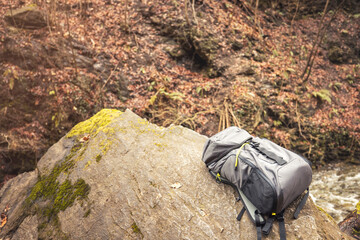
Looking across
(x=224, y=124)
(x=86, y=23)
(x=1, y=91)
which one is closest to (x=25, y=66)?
(x=1, y=91)

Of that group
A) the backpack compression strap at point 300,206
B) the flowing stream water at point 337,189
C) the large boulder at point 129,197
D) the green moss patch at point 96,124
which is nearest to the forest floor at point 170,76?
the flowing stream water at point 337,189

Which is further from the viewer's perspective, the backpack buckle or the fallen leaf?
Result: the fallen leaf

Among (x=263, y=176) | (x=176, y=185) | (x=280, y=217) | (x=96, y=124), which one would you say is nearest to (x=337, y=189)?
(x=280, y=217)

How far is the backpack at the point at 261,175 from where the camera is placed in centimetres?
217

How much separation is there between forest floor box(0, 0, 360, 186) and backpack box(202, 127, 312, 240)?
355 cm

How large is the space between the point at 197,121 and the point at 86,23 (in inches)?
226

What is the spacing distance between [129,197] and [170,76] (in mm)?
5565

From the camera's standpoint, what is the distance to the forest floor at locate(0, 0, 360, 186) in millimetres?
5906

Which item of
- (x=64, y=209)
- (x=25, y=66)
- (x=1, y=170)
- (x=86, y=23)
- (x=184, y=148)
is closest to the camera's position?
(x=64, y=209)

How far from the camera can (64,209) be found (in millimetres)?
2781

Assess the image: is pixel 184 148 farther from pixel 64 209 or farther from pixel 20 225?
pixel 20 225

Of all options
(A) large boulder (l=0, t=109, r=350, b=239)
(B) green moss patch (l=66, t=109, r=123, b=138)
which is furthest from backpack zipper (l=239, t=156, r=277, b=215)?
(B) green moss patch (l=66, t=109, r=123, b=138)

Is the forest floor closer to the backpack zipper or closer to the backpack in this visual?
the backpack

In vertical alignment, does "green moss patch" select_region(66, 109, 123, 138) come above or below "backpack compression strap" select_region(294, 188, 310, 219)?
below
